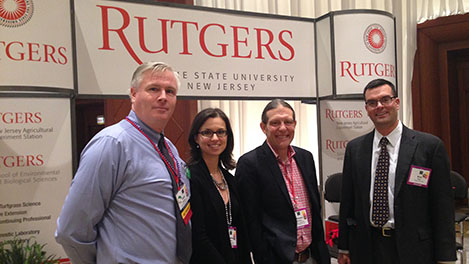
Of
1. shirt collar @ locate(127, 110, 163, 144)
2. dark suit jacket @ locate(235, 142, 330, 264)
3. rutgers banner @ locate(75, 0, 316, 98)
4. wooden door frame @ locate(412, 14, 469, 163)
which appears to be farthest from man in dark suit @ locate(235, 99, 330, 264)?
wooden door frame @ locate(412, 14, 469, 163)

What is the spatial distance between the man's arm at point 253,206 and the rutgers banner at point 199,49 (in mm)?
1268

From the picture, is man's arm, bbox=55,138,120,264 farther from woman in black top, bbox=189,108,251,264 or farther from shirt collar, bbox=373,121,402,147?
shirt collar, bbox=373,121,402,147

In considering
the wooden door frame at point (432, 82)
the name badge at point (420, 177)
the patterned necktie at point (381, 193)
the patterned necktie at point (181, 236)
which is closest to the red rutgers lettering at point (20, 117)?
the patterned necktie at point (181, 236)

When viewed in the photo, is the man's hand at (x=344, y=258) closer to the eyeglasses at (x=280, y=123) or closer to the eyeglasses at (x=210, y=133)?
the eyeglasses at (x=280, y=123)

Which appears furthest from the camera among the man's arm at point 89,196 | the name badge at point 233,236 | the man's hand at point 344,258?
the man's hand at point 344,258

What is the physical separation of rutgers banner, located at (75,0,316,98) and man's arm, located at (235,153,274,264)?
1268 millimetres

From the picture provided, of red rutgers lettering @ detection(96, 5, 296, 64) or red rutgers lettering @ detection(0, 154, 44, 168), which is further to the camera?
red rutgers lettering @ detection(96, 5, 296, 64)

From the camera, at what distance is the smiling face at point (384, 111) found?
7.34ft

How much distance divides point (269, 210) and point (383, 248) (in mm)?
652

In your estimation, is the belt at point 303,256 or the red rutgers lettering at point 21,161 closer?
the belt at point 303,256

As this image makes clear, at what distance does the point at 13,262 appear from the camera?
91.7 inches

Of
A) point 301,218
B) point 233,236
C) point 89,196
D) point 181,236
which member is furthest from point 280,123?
point 89,196

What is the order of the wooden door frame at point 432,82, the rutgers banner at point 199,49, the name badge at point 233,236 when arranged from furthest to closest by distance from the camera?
the wooden door frame at point 432,82
the rutgers banner at point 199,49
the name badge at point 233,236

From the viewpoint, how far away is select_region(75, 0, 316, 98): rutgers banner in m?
2.95
